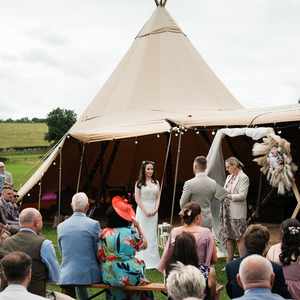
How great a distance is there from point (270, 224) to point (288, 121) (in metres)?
4.29

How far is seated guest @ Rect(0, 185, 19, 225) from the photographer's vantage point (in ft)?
25.7

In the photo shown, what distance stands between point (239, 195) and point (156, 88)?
763 cm

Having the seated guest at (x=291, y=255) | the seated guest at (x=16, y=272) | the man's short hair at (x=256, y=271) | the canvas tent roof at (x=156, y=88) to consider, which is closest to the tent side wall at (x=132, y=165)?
the canvas tent roof at (x=156, y=88)

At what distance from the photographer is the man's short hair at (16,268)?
3.60 m

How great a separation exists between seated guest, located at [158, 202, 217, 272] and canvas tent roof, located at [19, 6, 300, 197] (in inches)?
327

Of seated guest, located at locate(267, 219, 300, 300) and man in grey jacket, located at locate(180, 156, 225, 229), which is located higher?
man in grey jacket, located at locate(180, 156, 225, 229)

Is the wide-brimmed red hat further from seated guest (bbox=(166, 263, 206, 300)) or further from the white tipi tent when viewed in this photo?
the white tipi tent

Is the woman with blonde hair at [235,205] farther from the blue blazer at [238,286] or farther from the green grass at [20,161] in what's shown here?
the green grass at [20,161]

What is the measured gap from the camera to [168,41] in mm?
15656

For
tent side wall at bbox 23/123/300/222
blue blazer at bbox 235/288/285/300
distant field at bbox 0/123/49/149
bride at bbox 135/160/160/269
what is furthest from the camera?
distant field at bbox 0/123/49/149

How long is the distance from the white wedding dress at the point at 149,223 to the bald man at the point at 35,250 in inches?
138

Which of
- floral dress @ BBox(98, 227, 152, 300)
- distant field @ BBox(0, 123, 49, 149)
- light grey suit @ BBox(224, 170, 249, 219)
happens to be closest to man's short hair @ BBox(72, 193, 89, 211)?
floral dress @ BBox(98, 227, 152, 300)

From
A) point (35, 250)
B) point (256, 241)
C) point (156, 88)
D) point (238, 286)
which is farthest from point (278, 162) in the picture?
point (156, 88)

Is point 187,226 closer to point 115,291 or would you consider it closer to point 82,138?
point 115,291
